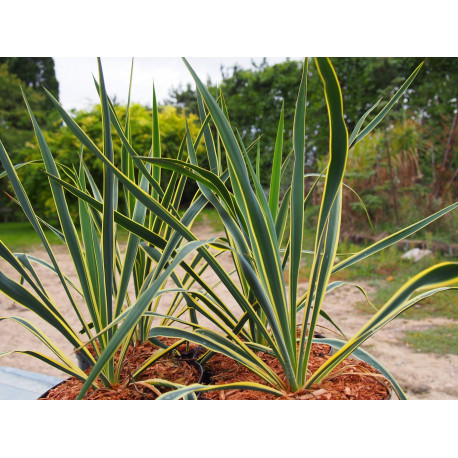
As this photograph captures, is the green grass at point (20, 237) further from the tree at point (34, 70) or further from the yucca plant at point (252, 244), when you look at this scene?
the yucca plant at point (252, 244)

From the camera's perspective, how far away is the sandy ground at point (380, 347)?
2.02 m

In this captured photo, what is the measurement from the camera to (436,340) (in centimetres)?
241

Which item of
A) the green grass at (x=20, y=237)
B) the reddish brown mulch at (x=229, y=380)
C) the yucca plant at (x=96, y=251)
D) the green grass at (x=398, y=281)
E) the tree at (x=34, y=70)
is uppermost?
the tree at (x=34, y=70)

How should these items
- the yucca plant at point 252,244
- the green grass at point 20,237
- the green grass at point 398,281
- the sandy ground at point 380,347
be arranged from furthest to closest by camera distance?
1. the green grass at point 20,237
2. the green grass at point 398,281
3. the sandy ground at point 380,347
4. the yucca plant at point 252,244

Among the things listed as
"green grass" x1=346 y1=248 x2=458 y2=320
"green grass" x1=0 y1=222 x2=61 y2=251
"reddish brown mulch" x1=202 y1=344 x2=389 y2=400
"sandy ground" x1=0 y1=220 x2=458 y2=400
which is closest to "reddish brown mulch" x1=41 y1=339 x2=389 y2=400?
"reddish brown mulch" x1=202 y1=344 x2=389 y2=400

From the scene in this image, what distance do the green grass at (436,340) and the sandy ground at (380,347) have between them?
42 millimetres

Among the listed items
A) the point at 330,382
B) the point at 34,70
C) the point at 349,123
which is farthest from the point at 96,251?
the point at 34,70

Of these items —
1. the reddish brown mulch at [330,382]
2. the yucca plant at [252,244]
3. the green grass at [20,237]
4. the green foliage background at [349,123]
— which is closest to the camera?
the yucca plant at [252,244]

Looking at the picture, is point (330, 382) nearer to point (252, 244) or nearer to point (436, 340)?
point (252, 244)

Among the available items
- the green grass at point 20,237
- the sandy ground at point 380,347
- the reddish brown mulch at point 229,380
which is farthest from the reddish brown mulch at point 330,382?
the green grass at point 20,237
